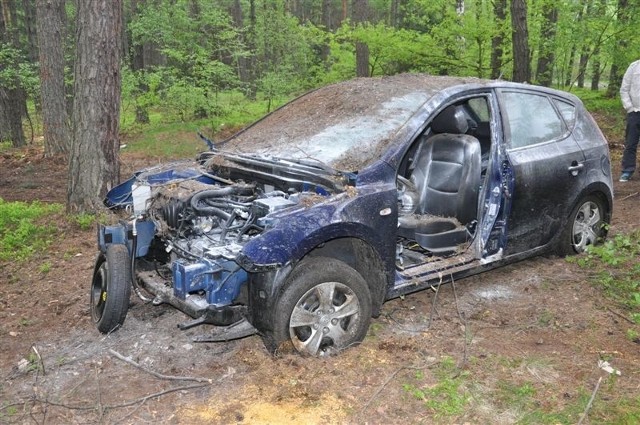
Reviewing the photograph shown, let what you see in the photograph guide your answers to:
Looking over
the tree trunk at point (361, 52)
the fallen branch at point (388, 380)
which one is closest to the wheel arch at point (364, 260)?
the fallen branch at point (388, 380)

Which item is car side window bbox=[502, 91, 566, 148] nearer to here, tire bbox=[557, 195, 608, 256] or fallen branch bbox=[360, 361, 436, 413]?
tire bbox=[557, 195, 608, 256]

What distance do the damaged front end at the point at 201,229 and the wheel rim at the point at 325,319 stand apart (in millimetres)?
343

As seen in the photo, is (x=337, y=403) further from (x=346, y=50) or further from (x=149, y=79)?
(x=149, y=79)

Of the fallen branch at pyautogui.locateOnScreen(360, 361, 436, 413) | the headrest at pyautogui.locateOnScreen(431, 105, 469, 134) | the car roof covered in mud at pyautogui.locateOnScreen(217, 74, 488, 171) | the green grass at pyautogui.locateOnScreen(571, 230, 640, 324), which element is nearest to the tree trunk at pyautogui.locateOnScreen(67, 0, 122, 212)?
the car roof covered in mud at pyautogui.locateOnScreen(217, 74, 488, 171)

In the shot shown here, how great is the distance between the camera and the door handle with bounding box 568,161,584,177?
519cm

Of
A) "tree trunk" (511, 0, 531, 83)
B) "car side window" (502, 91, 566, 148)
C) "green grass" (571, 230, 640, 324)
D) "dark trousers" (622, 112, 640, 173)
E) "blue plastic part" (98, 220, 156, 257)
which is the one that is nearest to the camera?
"blue plastic part" (98, 220, 156, 257)

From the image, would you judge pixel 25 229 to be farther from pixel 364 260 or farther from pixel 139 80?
pixel 139 80

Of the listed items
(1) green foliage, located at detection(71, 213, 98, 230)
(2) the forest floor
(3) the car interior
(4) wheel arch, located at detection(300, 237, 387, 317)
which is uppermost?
(3) the car interior

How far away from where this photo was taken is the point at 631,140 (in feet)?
28.0

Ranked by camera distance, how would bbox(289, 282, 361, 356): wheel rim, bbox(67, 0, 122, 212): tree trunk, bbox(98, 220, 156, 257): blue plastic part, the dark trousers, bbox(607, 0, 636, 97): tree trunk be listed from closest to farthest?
bbox(289, 282, 361, 356): wheel rim
bbox(98, 220, 156, 257): blue plastic part
bbox(67, 0, 122, 212): tree trunk
the dark trousers
bbox(607, 0, 636, 97): tree trunk

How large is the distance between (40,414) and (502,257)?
3.71 metres

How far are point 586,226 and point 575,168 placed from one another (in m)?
0.81

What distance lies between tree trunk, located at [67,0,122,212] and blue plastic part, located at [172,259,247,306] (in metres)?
3.74

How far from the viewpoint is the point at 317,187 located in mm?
4012
